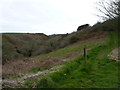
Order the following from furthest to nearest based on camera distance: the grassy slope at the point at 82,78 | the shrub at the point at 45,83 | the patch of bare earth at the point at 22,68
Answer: the patch of bare earth at the point at 22,68, the grassy slope at the point at 82,78, the shrub at the point at 45,83

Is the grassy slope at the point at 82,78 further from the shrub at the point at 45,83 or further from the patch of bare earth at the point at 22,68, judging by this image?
the patch of bare earth at the point at 22,68

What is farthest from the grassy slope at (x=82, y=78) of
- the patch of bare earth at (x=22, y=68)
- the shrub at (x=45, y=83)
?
the patch of bare earth at (x=22, y=68)

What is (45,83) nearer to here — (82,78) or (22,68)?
(82,78)

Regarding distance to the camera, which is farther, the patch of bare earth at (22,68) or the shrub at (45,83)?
the patch of bare earth at (22,68)

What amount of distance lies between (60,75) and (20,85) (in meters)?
2.79

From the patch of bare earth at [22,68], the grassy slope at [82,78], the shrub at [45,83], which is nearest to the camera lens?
the shrub at [45,83]

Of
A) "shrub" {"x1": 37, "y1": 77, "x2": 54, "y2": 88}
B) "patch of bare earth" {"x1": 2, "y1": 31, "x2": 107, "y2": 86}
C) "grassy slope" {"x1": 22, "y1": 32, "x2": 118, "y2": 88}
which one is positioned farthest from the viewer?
"patch of bare earth" {"x1": 2, "y1": 31, "x2": 107, "y2": 86}

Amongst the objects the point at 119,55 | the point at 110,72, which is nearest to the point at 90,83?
the point at 110,72

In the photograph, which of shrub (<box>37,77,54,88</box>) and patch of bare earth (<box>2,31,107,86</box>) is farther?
patch of bare earth (<box>2,31,107,86</box>)

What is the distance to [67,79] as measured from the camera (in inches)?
480

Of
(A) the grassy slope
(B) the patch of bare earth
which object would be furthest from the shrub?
(B) the patch of bare earth

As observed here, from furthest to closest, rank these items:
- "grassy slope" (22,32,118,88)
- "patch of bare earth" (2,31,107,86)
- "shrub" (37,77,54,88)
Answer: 1. "patch of bare earth" (2,31,107,86)
2. "grassy slope" (22,32,118,88)
3. "shrub" (37,77,54,88)

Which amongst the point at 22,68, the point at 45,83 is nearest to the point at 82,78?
the point at 45,83

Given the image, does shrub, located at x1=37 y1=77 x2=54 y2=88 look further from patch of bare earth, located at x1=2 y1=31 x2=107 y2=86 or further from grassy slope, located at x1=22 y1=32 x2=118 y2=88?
patch of bare earth, located at x1=2 y1=31 x2=107 y2=86
